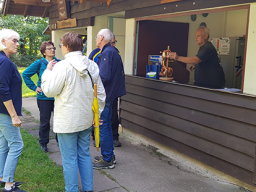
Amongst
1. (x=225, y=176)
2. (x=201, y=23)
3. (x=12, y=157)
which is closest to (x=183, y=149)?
(x=225, y=176)

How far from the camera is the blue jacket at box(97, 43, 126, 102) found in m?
3.84

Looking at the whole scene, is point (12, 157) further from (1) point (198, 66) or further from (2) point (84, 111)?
(1) point (198, 66)

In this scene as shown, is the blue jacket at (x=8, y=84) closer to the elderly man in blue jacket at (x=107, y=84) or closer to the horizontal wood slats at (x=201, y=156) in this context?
the elderly man in blue jacket at (x=107, y=84)

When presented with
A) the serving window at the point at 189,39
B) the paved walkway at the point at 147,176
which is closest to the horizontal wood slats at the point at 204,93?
the serving window at the point at 189,39

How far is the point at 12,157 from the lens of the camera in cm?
306

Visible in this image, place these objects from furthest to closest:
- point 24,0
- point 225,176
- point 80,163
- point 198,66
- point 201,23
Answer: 1. point 24,0
2. point 201,23
3. point 198,66
4. point 225,176
5. point 80,163

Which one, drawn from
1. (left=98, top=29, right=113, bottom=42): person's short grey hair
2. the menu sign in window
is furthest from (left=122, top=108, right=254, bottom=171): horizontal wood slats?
the menu sign in window

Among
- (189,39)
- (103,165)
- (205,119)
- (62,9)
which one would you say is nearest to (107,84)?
(103,165)

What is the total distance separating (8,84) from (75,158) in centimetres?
103

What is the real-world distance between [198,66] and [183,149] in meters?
1.33

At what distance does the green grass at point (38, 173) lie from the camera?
131 inches

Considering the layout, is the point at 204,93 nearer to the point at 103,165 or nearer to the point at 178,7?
the point at 178,7

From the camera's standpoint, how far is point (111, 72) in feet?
13.0

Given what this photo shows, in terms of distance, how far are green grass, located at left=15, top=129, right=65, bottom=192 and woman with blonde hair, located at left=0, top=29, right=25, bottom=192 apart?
26 centimetres
